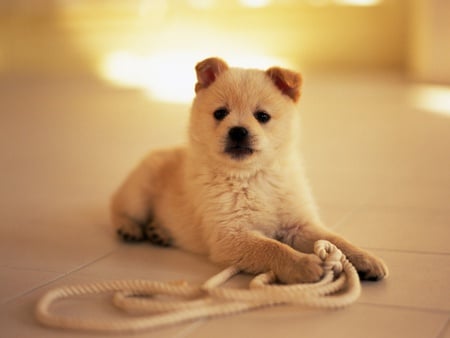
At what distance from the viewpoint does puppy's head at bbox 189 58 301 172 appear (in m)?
2.19

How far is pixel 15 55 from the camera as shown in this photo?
9188mm

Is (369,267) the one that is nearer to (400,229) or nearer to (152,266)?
(400,229)

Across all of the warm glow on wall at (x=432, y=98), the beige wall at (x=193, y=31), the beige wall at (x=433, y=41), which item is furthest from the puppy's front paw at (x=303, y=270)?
the beige wall at (x=193, y=31)

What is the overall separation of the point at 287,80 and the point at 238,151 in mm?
293

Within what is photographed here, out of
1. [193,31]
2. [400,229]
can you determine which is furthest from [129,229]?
[193,31]

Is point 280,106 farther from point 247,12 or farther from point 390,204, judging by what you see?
point 247,12

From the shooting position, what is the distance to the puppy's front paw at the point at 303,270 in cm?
190

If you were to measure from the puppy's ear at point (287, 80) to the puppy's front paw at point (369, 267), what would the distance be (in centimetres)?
61

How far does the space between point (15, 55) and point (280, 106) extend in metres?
7.60

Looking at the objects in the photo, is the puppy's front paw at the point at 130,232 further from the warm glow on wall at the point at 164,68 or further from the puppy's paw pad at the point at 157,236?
the warm glow on wall at the point at 164,68

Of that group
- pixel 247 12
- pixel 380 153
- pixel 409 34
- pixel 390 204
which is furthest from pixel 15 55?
pixel 390 204

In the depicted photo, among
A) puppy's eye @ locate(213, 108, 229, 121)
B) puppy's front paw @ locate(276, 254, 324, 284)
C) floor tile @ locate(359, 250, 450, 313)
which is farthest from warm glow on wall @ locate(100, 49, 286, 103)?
puppy's front paw @ locate(276, 254, 324, 284)

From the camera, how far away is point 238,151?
2189 millimetres

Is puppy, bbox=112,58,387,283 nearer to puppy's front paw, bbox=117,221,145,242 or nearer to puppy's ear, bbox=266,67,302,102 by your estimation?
puppy's ear, bbox=266,67,302,102
